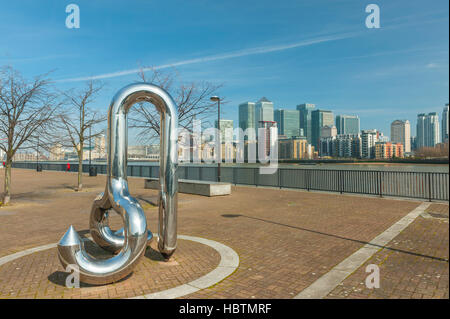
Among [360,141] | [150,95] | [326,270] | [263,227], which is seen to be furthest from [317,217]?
[360,141]

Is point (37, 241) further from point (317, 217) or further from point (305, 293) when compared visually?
point (317, 217)

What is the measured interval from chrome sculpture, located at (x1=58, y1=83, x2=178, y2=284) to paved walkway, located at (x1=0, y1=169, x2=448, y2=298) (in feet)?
1.27

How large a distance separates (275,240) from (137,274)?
3.34m

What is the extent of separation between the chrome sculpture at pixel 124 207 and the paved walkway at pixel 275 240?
0.39 metres

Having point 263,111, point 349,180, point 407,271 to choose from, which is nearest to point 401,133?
point 349,180

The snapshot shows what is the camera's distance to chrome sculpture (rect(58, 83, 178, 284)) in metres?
4.22

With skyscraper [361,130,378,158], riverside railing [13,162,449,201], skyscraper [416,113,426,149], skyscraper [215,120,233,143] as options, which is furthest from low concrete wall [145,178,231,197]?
skyscraper [361,130,378,158]

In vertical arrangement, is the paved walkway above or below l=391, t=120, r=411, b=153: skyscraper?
below

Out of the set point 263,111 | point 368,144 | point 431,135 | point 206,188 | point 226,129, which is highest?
point 263,111

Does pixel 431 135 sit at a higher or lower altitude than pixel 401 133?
lower

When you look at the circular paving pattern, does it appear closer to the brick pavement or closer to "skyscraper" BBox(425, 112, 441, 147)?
the brick pavement

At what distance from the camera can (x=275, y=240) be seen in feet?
22.9

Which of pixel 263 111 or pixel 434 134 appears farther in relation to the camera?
pixel 263 111

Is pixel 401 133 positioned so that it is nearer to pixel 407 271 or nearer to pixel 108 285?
pixel 407 271
